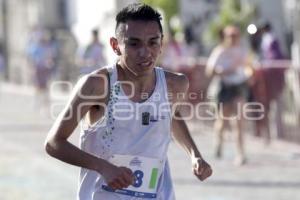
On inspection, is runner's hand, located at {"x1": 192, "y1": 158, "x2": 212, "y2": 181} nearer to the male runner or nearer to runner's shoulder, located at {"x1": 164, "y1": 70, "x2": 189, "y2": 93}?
the male runner

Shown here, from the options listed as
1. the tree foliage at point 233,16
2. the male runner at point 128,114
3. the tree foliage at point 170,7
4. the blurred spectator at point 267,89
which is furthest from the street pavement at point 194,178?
the tree foliage at point 170,7

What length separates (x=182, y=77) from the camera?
4.71 m

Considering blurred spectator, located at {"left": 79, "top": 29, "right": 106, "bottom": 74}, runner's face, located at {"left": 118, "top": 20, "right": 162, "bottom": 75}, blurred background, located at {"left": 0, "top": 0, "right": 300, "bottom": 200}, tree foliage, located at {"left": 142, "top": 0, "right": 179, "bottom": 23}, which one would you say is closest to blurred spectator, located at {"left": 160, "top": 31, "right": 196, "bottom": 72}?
blurred background, located at {"left": 0, "top": 0, "right": 300, "bottom": 200}

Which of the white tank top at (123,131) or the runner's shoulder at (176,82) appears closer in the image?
the white tank top at (123,131)

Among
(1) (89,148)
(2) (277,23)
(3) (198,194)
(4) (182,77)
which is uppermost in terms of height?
(2) (277,23)

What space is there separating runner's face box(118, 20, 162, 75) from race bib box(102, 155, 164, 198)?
420 millimetres

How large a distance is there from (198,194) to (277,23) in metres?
27.9

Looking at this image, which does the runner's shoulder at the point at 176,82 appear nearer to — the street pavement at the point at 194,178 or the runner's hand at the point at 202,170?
the runner's hand at the point at 202,170

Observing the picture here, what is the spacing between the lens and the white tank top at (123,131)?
4363 mm

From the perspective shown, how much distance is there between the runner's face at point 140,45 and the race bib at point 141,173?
0.42 meters

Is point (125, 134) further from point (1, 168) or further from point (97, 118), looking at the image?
point (1, 168)

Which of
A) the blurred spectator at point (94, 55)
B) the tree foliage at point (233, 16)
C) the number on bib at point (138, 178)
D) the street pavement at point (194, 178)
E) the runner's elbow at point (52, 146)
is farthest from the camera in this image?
the tree foliage at point (233, 16)

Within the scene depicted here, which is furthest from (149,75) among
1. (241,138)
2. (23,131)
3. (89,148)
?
(23,131)

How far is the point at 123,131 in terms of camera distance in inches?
→ 173
